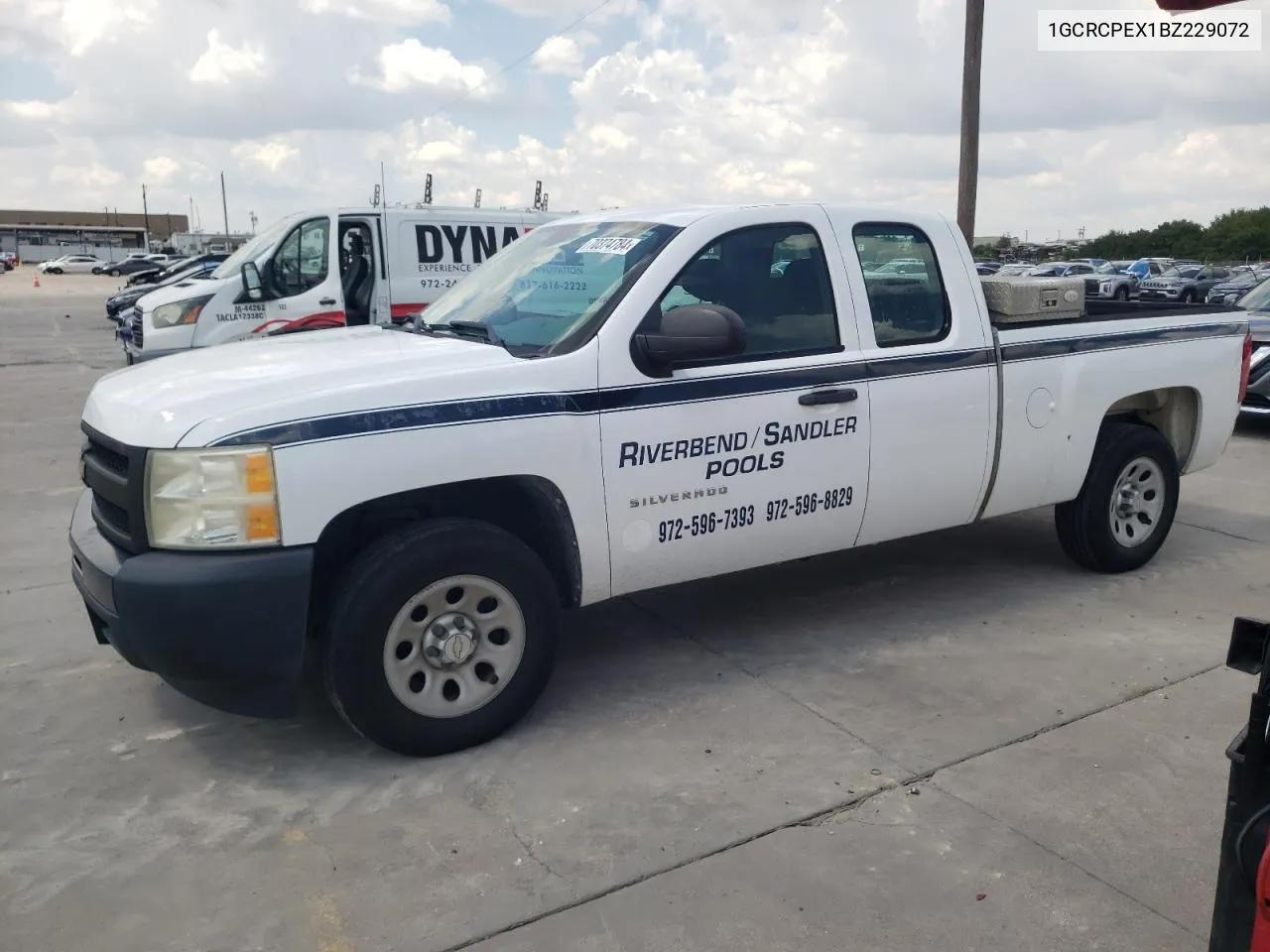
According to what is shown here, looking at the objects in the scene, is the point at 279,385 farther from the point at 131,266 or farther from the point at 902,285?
the point at 131,266

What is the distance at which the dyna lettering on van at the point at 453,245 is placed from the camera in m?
11.8

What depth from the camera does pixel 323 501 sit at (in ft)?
11.3

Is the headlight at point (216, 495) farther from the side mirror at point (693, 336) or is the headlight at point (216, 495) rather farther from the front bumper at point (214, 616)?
the side mirror at point (693, 336)

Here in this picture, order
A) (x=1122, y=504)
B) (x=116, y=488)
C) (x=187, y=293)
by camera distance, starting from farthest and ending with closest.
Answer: (x=187, y=293) → (x=1122, y=504) → (x=116, y=488)

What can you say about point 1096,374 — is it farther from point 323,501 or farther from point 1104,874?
point 323,501

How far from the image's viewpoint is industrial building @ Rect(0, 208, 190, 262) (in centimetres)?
11031

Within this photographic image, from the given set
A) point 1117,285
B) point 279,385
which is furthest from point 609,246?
point 1117,285

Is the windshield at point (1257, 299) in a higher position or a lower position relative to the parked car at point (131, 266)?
lower

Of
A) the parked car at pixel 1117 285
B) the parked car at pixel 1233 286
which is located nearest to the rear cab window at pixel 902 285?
the parked car at pixel 1233 286

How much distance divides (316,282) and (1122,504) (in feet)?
27.5

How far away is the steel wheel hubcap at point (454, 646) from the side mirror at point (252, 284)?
8626 mm

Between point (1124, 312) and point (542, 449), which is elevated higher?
point (1124, 312)

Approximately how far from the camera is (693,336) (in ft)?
12.8

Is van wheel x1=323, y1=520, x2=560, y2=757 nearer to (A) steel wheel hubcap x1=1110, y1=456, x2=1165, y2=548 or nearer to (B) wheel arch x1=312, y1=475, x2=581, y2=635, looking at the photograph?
(B) wheel arch x1=312, y1=475, x2=581, y2=635
